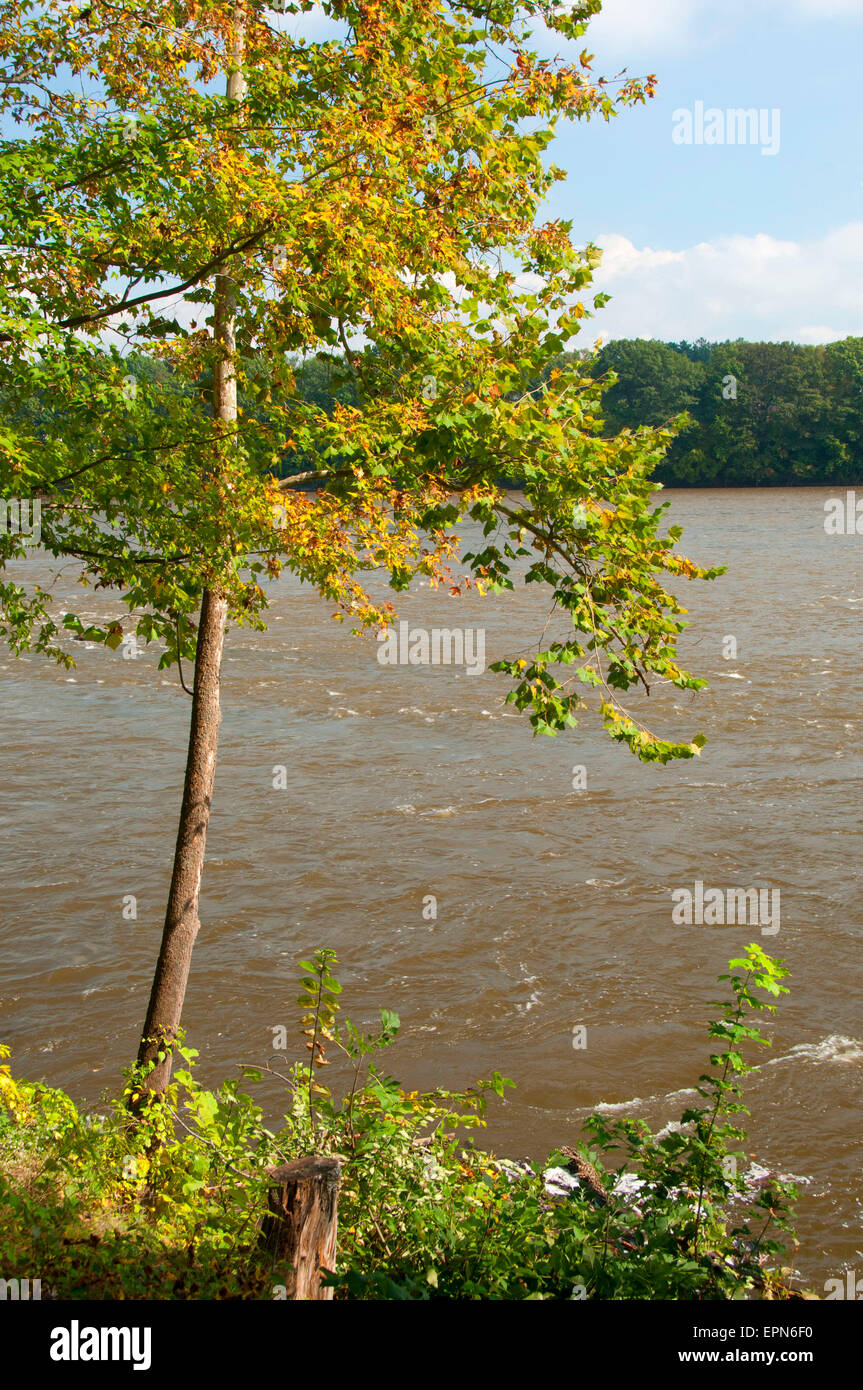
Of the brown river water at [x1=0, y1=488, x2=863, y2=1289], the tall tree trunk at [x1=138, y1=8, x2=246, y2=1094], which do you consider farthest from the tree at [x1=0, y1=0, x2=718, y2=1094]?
the brown river water at [x1=0, y1=488, x2=863, y2=1289]

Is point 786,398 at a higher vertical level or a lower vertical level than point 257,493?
higher

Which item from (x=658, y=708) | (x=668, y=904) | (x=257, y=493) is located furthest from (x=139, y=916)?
(x=658, y=708)

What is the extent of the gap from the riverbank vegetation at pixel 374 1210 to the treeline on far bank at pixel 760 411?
103 meters

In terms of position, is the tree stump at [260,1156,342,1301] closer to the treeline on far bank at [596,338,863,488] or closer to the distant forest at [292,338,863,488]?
the distant forest at [292,338,863,488]

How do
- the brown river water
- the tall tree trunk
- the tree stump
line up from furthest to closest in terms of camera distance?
1. the brown river water
2. the tall tree trunk
3. the tree stump

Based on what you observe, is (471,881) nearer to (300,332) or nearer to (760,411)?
(300,332)

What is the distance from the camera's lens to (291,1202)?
17.4 feet

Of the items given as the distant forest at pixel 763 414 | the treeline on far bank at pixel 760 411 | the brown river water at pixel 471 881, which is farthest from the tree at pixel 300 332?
the treeline on far bank at pixel 760 411

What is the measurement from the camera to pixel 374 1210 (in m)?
5.99

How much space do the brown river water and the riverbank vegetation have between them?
2671 millimetres

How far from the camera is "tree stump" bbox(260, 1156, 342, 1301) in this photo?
530 centimetres

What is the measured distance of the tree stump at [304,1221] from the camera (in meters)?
5.30

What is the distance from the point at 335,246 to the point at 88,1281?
6056 mm
